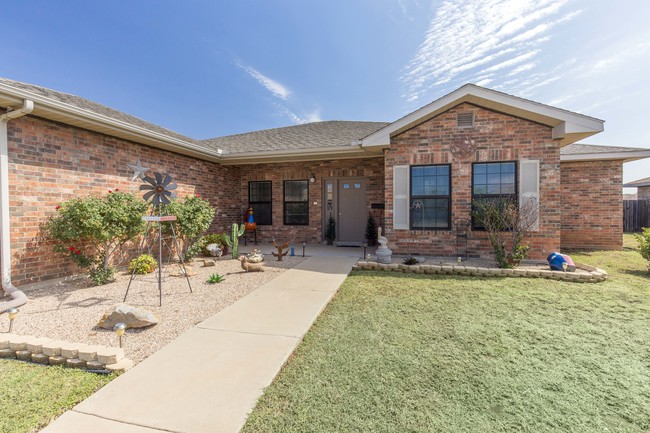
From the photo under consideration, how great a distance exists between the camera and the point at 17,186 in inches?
172

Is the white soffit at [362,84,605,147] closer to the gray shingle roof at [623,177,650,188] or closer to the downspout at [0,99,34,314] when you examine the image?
the downspout at [0,99,34,314]

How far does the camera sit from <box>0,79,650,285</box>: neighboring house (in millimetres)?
4578

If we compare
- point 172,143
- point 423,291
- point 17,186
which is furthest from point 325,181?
point 17,186

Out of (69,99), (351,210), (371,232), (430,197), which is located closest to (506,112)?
(430,197)

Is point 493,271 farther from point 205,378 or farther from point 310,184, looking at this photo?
point 310,184

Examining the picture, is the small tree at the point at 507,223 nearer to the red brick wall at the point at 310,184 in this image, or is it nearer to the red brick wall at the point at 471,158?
the red brick wall at the point at 471,158

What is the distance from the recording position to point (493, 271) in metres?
5.39

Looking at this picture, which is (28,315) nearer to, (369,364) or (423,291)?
(369,364)

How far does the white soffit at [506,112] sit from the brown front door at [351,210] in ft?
8.32

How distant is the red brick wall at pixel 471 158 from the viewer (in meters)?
6.23

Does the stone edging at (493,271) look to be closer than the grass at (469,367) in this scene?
No

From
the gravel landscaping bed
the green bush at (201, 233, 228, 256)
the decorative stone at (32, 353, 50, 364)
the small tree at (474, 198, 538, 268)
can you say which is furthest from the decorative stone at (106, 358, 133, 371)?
the small tree at (474, 198, 538, 268)

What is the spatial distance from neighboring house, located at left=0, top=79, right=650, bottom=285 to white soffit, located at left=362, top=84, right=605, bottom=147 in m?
0.03

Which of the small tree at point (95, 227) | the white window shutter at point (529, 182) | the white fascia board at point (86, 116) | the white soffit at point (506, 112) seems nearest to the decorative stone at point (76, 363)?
the small tree at point (95, 227)
